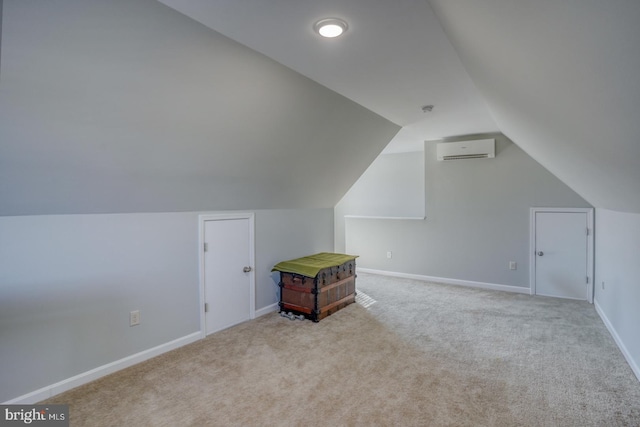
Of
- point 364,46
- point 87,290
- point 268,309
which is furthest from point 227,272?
point 364,46

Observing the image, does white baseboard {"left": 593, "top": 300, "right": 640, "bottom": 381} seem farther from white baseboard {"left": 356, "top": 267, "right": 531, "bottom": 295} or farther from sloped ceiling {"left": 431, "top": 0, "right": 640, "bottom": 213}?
sloped ceiling {"left": 431, "top": 0, "right": 640, "bottom": 213}

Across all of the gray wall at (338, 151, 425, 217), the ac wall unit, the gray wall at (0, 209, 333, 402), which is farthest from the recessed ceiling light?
the gray wall at (338, 151, 425, 217)

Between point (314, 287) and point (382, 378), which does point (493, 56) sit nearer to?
point (382, 378)

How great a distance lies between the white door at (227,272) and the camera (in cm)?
352

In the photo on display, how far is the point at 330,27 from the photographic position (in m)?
1.99

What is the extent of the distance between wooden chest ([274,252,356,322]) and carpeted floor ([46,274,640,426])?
8.3 inches

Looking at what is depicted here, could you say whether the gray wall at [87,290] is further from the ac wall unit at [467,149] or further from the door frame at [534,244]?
the door frame at [534,244]

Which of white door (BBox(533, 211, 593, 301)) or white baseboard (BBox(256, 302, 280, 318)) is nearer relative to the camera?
white baseboard (BBox(256, 302, 280, 318))

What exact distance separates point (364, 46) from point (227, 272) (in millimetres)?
2706

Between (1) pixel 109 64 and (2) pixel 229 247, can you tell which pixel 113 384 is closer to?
(2) pixel 229 247

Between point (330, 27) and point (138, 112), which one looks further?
point (138, 112)

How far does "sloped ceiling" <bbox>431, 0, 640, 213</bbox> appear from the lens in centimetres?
84

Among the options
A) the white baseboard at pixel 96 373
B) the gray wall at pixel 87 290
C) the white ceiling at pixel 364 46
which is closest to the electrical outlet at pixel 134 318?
the gray wall at pixel 87 290

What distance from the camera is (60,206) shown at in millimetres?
2416
